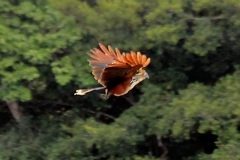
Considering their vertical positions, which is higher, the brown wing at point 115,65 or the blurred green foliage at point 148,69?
the blurred green foliage at point 148,69

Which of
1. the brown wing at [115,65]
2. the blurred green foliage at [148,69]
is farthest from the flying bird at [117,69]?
the blurred green foliage at [148,69]

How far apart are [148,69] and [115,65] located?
12.0 ft

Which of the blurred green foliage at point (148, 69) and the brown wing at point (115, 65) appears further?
the blurred green foliage at point (148, 69)

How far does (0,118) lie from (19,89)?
6.18 feet

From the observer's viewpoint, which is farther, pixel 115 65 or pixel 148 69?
pixel 148 69

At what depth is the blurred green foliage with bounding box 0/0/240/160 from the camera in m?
5.70

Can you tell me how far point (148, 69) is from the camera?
642 centimetres

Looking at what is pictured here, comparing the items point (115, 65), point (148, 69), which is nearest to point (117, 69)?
point (115, 65)

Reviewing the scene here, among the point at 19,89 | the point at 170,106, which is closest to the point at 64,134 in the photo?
the point at 19,89

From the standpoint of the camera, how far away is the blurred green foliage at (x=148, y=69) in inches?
224

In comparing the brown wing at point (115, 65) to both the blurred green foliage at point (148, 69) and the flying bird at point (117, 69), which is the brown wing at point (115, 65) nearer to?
the flying bird at point (117, 69)

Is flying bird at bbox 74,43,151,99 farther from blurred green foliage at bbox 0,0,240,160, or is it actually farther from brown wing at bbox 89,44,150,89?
blurred green foliage at bbox 0,0,240,160

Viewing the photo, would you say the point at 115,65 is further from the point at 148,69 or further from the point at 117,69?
the point at 148,69

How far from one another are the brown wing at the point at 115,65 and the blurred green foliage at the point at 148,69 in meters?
2.71
